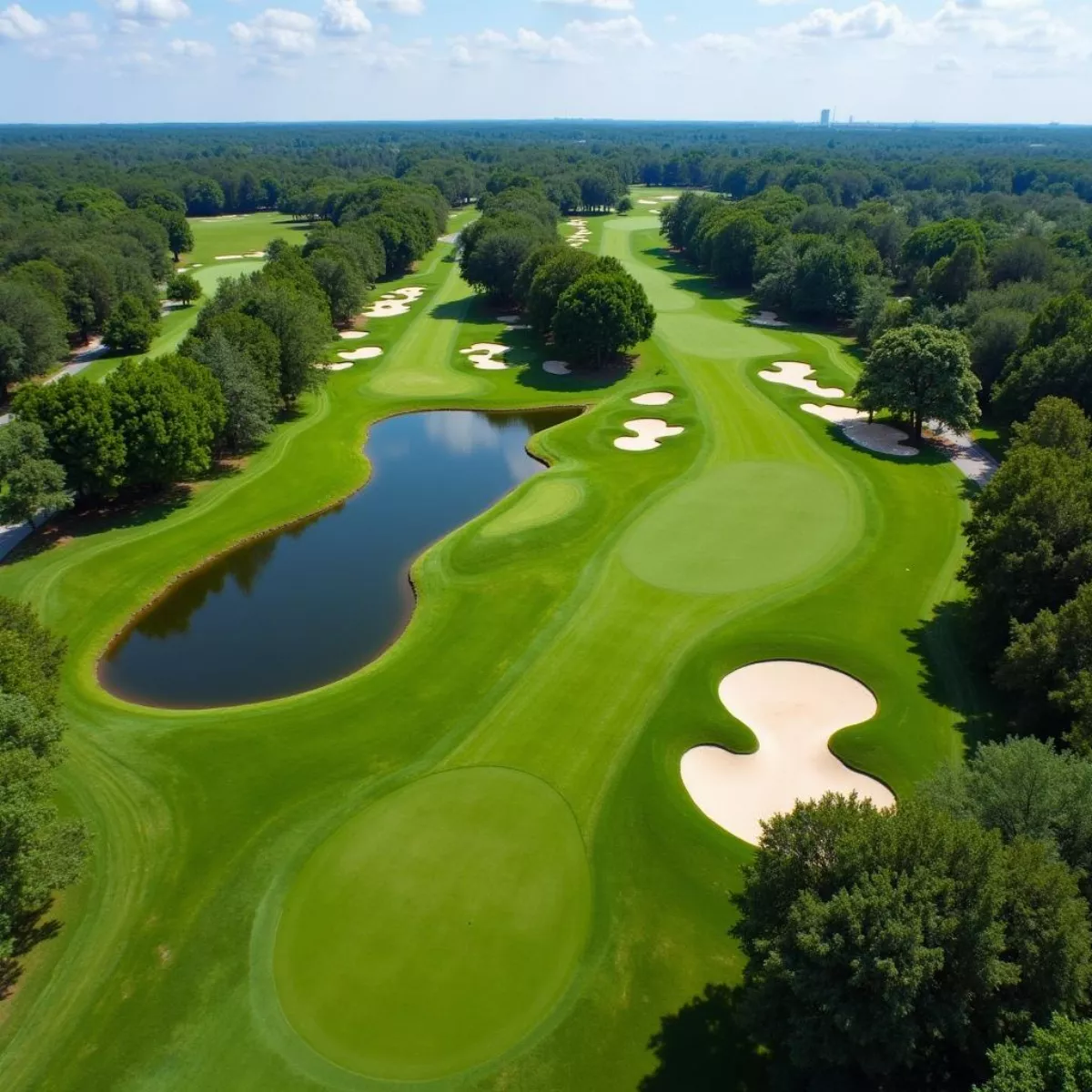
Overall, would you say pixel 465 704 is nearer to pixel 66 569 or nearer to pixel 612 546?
pixel 612 546

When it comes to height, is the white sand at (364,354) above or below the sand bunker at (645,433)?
above

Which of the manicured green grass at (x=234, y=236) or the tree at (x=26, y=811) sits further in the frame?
the manicured green grass at (x=234, y=236)

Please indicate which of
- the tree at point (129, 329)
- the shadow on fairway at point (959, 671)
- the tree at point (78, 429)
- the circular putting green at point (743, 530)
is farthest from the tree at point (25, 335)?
the shadow on fairway at point (959, 671)

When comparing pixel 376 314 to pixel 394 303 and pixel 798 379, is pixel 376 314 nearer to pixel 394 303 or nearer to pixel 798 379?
pixel 394 303

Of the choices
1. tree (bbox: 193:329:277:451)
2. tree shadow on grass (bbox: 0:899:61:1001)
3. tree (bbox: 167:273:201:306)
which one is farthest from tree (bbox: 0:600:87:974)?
tree (bbox: 167:273:201:306)

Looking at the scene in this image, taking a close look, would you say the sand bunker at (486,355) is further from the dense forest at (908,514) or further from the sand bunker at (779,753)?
the sand bunker at (779,753)

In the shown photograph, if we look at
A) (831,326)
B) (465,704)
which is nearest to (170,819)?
(465,704)

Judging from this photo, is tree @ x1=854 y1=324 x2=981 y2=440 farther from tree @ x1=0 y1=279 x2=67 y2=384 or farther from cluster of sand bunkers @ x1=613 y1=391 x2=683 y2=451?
tree @ x1=0 y1=279 x2=67 y2=384

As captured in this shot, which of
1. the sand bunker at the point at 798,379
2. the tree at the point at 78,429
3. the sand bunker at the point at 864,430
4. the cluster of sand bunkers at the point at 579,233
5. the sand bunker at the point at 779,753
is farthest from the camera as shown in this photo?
the cluster of sand bunkers at the point at 579,233
